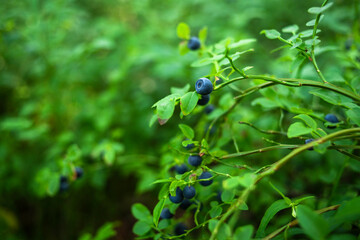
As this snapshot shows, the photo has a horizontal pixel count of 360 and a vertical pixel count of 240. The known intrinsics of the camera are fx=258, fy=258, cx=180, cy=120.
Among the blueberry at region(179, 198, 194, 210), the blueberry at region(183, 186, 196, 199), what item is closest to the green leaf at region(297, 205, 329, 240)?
the blueberry at region(183, 186, 196, 199)

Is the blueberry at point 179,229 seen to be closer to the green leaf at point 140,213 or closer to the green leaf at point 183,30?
the green leaf at point 140,213

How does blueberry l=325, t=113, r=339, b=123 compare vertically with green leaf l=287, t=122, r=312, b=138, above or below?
below

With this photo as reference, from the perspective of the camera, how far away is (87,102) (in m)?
2.27

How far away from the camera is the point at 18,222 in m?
2.16

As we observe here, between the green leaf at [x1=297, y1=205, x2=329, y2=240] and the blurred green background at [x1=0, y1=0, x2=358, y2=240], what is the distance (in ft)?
3.92

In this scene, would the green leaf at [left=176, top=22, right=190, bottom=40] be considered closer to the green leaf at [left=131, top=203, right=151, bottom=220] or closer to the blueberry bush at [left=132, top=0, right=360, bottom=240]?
the blueberry bush at [left=132, top=0, right=360, bottom=240]

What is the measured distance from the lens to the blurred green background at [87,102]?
193cm

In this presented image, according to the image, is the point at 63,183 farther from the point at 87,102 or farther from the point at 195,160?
the point at 87,102

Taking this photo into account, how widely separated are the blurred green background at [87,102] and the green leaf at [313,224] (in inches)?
47.0

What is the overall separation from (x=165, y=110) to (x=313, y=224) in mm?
421

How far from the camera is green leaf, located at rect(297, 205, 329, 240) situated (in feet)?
1.60

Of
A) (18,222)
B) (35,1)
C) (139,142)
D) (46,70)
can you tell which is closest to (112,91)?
(139,142)

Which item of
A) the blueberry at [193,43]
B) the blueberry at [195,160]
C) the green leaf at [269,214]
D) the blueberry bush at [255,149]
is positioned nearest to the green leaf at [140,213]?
the blueberry bush at [255,149]

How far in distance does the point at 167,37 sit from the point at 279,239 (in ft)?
7.47
